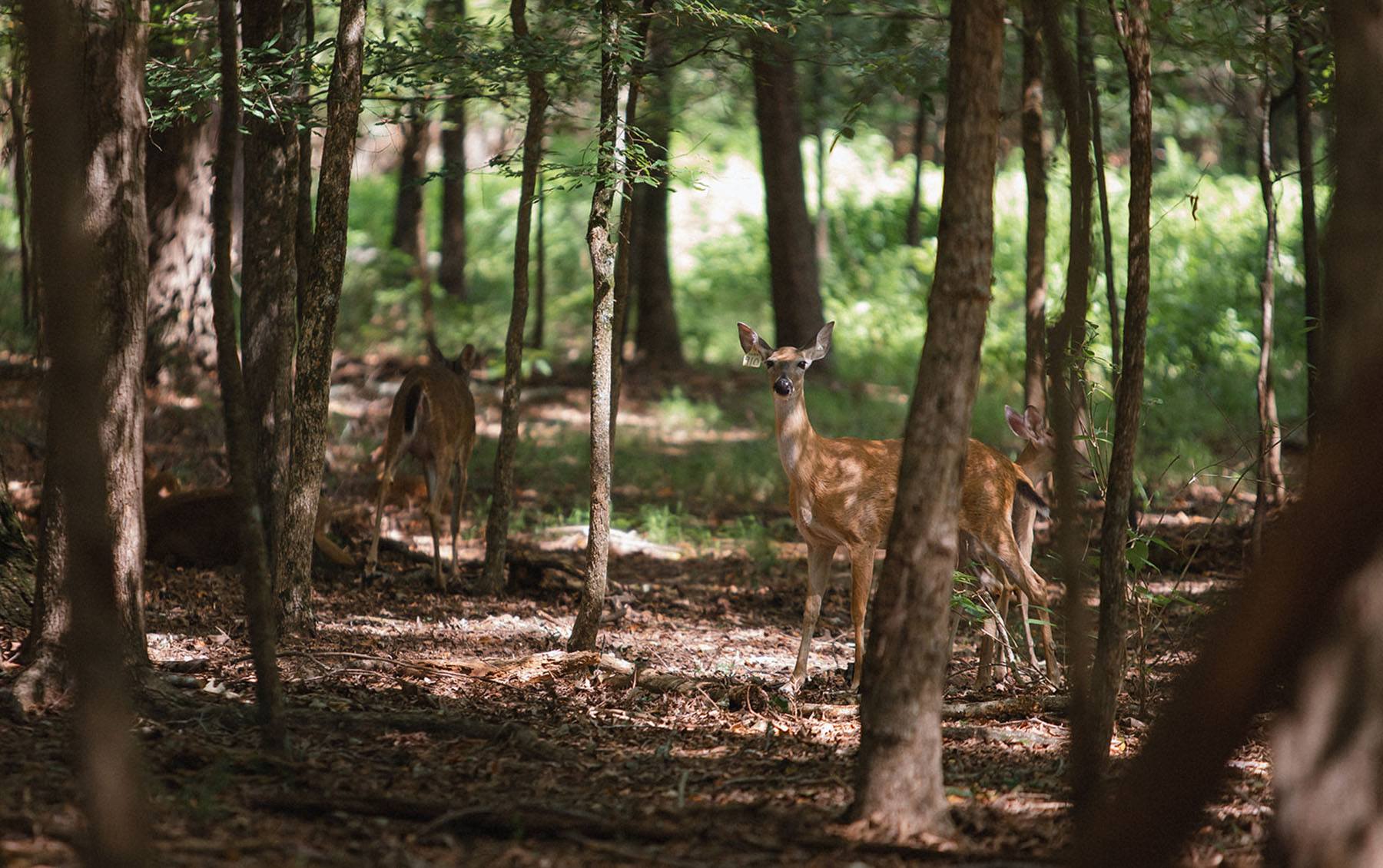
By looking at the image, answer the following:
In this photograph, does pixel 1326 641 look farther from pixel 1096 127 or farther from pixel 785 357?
pixel 1096 127

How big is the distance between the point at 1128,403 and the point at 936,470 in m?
1.38

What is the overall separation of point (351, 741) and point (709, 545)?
5972 millimetres

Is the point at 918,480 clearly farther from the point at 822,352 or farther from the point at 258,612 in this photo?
the point at 822,352

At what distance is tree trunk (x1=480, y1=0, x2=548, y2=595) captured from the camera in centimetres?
787

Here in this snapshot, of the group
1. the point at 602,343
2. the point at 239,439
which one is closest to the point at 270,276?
the point at 602,343

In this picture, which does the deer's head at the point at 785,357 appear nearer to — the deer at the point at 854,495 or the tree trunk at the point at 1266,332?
the deer at the point at 854,495

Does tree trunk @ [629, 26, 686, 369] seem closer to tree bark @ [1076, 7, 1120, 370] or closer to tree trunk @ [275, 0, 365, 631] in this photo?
tree bark @ [1076, 7, 1120, 370]

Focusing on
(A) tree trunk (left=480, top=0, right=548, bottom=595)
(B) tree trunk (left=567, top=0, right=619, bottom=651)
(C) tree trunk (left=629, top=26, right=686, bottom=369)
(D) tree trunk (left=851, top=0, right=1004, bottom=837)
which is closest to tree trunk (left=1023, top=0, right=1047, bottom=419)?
(B) tree trunk (left=567, top=0, right=619, bottom=651)

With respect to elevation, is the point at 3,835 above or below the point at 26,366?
below

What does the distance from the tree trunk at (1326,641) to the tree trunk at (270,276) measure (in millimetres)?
5363

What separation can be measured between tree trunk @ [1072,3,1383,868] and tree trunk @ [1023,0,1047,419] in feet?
13.3

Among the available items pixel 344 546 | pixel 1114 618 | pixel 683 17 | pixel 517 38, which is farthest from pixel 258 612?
pixel 344 546

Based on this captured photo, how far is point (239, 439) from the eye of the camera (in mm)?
4676

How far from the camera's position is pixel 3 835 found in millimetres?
3814
